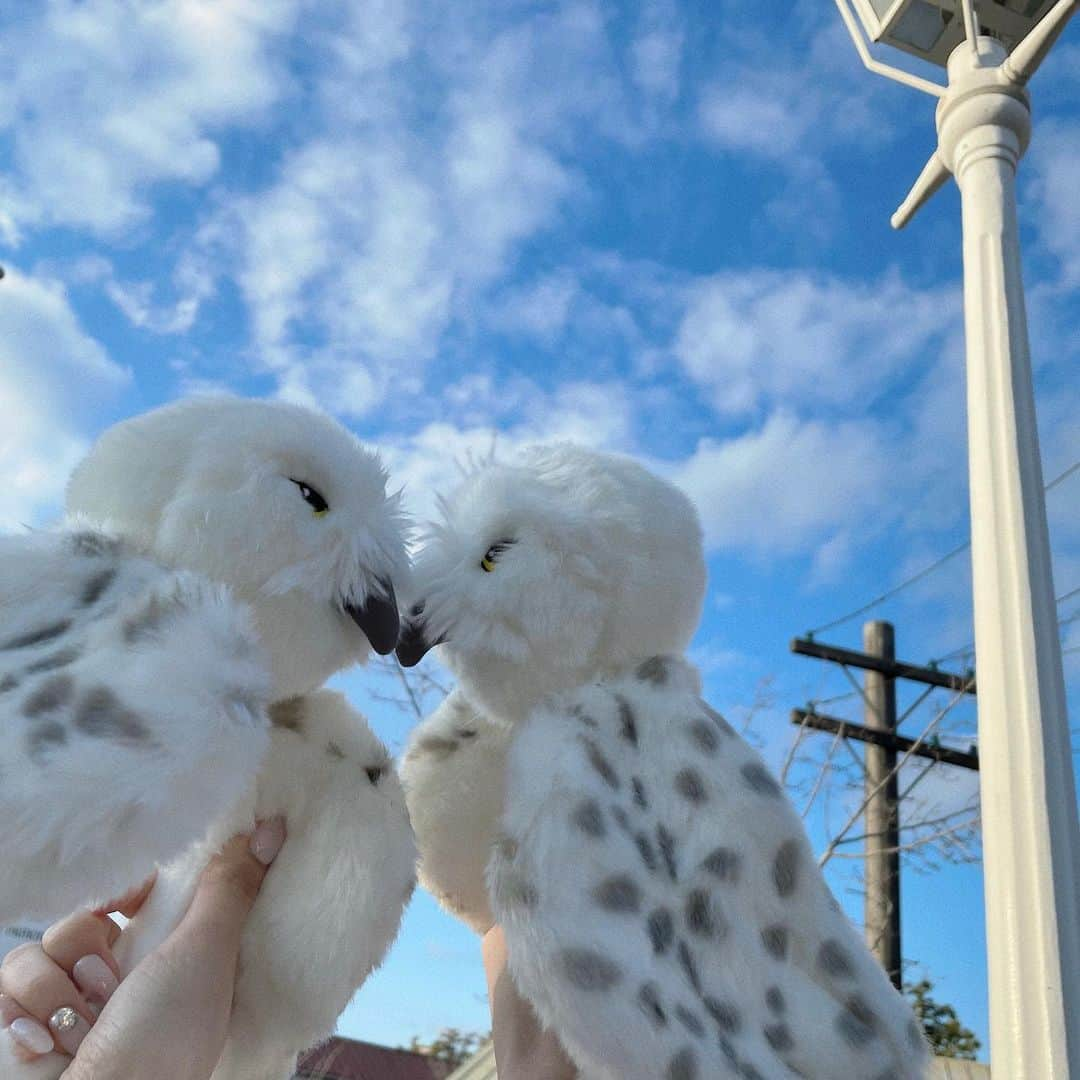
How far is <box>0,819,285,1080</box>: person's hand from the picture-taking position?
81cm

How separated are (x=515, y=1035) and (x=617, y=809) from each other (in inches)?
9.6

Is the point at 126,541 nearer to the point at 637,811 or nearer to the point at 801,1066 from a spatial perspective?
the point at 637,811

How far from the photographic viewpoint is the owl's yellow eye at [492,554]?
1.04m

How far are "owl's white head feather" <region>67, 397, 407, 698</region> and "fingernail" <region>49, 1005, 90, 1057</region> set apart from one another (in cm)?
35

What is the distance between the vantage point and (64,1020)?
2.92 ft

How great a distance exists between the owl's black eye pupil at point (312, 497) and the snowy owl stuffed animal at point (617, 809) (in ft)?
0.47

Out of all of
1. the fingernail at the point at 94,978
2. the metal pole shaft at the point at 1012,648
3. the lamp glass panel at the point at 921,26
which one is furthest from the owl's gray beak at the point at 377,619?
the lamp glass panel at the point at 921,26

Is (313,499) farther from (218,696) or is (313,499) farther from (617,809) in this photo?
(617,809)

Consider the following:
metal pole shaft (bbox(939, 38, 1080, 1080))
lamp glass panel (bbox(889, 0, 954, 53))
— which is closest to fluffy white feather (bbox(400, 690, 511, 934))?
metal pole shaft (bbox(939, 38, 1080, 1080))

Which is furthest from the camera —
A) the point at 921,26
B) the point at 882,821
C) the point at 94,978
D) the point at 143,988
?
the point at 882,821

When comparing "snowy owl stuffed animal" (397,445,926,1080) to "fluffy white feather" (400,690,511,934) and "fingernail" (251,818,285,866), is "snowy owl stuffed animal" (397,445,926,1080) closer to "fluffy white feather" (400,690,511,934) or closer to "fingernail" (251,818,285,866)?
"fluffy white feather" (400,690,511,934)

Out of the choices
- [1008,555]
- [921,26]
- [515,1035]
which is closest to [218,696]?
[515,1035]

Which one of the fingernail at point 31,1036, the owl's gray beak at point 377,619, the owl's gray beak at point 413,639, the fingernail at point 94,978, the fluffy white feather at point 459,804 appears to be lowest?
the fingernail at point 31,1036

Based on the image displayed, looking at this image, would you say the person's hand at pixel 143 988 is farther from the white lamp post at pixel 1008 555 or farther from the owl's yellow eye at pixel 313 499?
the white lamp post at pixel 1008 555
